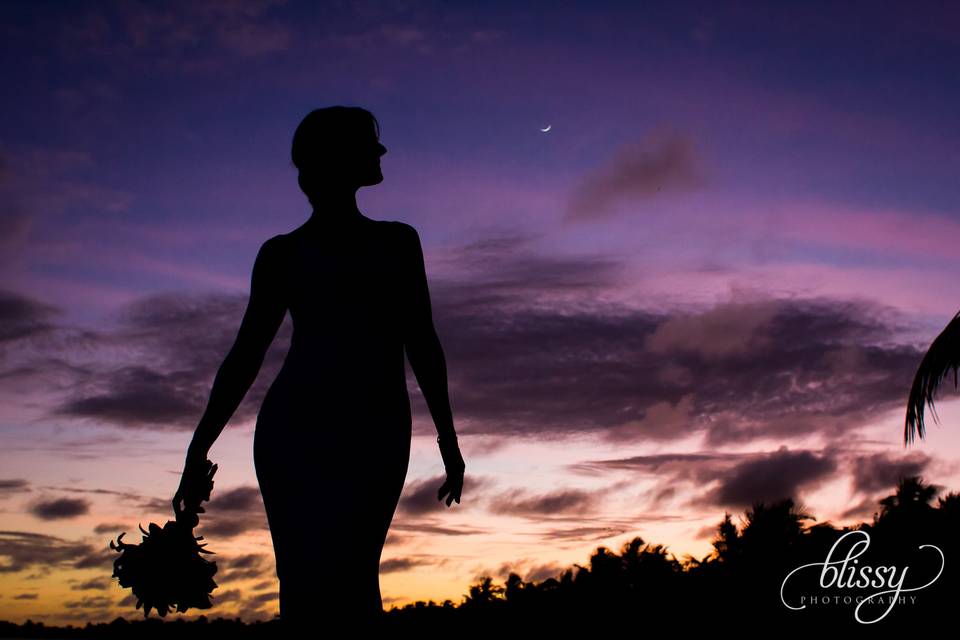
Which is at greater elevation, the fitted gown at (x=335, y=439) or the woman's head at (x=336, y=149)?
the woman's head at (x=336, y=149)

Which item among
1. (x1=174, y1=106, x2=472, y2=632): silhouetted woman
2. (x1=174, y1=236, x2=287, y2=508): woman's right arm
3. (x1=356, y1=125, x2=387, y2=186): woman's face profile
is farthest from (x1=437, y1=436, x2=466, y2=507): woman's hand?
(x1=356, y1=125, x2=387, y2=186): woman's face profile

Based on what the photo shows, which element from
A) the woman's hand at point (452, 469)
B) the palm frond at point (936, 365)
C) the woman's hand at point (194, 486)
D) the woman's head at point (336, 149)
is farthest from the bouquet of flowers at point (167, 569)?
the palm frond at point (936, 365)

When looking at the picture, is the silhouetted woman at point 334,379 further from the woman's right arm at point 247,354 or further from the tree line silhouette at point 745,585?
the tree line silhouette at point 745,585

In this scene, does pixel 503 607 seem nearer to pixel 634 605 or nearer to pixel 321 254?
pixel 634 605

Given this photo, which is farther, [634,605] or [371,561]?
[634,605]

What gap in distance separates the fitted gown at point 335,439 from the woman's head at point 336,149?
330 millimetres

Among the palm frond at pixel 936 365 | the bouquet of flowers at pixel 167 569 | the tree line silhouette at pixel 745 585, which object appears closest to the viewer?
the bouquet of flowers at pixel 167 569

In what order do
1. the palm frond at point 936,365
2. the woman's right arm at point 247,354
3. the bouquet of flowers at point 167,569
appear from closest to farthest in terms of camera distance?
1. the bouquet of flowers at point 167,569
2. the woman's right arm at point 247,354
3. the palm frond at point 936,365

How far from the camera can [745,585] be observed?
48438mm

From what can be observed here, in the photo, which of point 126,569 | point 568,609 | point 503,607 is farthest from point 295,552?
point 503,607

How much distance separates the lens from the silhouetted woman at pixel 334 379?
13.8 ft

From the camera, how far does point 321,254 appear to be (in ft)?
14.5

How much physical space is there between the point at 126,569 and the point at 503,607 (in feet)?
254

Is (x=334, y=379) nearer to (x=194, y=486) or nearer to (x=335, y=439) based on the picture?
(x=335, y=439)
